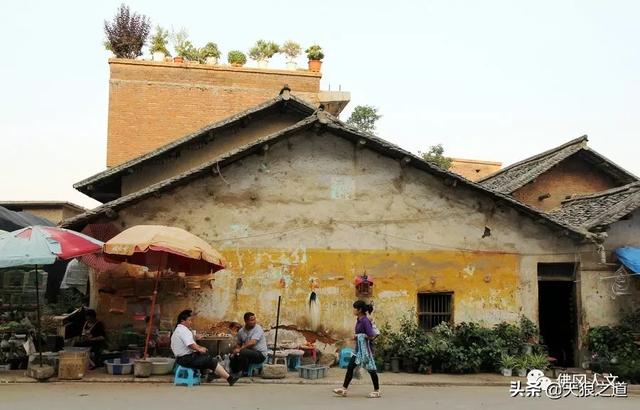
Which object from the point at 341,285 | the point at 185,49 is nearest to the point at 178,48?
the point at 185,49

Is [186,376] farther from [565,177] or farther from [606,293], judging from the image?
[565,177]

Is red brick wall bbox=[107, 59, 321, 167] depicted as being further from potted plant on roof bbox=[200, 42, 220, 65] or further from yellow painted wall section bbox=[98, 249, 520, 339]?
yellow painted wall section bbox=[98, 249, 520, 339]

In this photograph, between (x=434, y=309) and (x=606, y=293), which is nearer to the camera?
(x=434, y=309)

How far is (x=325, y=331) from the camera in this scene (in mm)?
13414

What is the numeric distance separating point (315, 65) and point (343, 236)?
38.4 feet

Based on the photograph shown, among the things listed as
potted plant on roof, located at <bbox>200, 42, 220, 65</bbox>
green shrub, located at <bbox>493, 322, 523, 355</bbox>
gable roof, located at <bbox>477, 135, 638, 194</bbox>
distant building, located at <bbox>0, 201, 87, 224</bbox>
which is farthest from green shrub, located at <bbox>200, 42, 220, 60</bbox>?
green shrub, located at <bbox>493, 322, 523, 355</bbox>

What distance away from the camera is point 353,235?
13.8 m

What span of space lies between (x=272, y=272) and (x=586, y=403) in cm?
679

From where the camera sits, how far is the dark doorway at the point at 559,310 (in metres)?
14.4

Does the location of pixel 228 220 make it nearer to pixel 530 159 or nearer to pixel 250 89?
pixel 250 89

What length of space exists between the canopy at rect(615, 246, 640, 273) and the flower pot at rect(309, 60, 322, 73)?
1337 cm

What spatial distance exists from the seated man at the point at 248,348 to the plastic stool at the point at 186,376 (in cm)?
87

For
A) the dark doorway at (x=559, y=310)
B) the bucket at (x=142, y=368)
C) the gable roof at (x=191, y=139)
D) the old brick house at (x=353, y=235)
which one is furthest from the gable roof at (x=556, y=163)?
the bucket at (x=142, y=368)

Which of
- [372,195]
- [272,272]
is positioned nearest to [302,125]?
[372,195]
